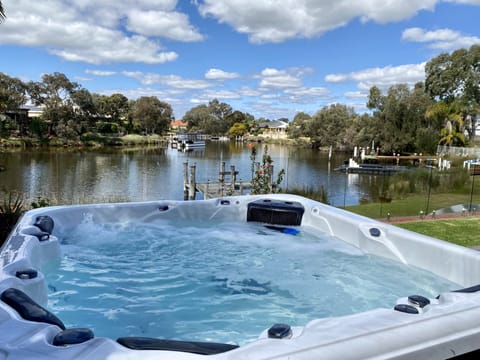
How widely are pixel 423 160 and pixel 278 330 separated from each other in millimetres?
26883

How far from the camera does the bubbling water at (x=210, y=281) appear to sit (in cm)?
218

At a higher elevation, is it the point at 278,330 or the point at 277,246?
the point at 278,330

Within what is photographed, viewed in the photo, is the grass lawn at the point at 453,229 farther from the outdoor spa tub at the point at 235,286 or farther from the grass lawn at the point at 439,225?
the outdoor spa tub at the point at 235,286

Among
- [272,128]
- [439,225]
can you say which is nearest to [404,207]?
[439,225]

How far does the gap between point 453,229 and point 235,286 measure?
3.96 m

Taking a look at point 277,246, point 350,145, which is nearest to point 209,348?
point 277,246

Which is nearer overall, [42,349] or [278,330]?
[42,349]

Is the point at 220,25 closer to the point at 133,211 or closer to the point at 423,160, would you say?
the point at 133,211

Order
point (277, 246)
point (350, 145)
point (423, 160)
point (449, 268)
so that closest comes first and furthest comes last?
point (449, 268) < point (277, 246) < point (423, 160) < point (350, 145)

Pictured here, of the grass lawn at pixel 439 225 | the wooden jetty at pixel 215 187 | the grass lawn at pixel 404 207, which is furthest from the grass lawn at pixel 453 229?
the wooden jetty at pixel 215 187

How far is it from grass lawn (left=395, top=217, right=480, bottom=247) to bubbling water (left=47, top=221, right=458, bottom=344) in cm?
194

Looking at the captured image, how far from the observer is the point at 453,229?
5.23 m

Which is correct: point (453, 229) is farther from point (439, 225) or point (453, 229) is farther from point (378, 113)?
point (378, 113)

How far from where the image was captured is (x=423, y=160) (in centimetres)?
2514
